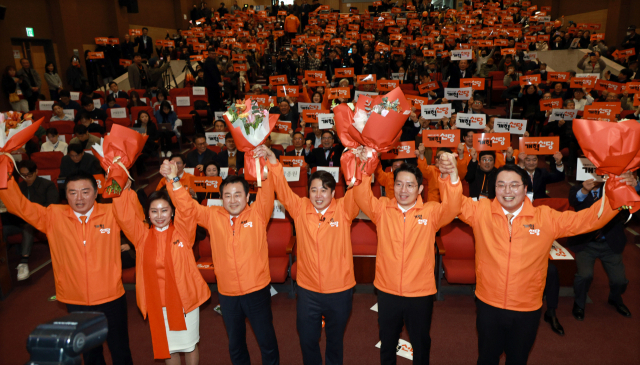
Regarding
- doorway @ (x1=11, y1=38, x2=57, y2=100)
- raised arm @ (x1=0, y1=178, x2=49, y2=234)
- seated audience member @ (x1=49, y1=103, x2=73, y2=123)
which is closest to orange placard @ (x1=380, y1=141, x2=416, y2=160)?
raised arm @ (x1=0, y1=178, x2=49, y2=234)

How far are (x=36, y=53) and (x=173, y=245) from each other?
12.7 metres

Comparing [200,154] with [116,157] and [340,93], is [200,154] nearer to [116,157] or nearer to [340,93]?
[340,93]

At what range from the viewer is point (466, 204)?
254cm

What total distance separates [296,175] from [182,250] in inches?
92.1

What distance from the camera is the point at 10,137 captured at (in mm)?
2533

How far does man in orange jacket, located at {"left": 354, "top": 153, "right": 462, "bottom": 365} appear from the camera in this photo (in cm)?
252

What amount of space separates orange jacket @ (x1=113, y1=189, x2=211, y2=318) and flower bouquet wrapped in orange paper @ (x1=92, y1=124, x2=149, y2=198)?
0.28 feet

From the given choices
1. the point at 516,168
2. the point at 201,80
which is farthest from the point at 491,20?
the point at 516,168

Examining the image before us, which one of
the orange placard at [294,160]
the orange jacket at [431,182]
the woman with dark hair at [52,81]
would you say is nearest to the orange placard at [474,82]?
the orange jacket at [431,182]

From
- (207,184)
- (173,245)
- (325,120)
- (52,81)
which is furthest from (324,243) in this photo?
(52,81)

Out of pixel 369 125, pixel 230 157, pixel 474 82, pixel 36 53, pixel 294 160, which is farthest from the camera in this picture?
pixel 36 53

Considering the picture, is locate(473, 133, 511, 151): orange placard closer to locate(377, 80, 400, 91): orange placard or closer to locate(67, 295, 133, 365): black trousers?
locate(377, 80, 400, 91): orange placard

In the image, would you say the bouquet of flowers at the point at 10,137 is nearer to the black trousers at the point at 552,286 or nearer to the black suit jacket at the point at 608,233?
the black trousers at the point at 552,286

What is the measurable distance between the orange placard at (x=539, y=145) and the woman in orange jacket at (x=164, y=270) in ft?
12.3
